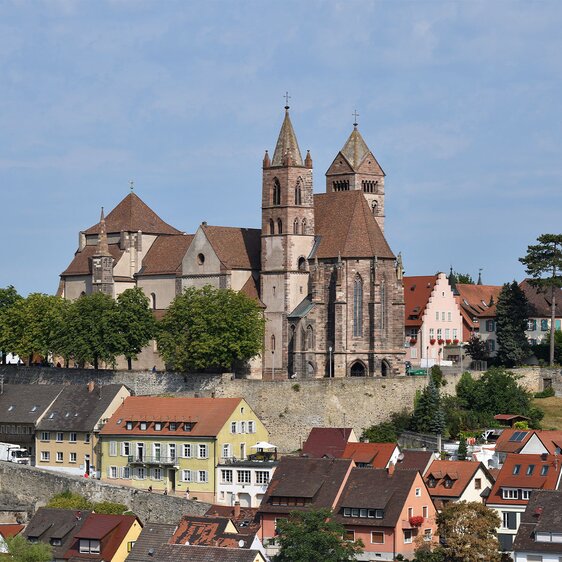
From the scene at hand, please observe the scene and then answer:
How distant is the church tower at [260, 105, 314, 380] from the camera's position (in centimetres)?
14025

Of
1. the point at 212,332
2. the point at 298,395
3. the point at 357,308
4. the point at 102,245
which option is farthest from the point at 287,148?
the point at 298,395

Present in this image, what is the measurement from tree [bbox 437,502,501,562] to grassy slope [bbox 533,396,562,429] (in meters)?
31.3

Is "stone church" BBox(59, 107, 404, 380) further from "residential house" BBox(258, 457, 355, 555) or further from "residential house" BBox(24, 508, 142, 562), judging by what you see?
"residential house" BBox(24, 508, 142, 562)

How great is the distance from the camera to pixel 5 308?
153875 mm

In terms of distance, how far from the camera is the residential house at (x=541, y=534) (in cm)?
10000

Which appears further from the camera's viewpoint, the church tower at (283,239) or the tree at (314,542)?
the church tower at (283,239)

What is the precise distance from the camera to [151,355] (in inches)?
5753

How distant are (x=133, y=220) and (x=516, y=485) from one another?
51711 mm

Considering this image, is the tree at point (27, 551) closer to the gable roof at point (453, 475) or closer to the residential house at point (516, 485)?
the gable roof at point (453, 475)

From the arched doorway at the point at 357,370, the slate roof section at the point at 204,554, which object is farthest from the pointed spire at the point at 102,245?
the slate roof section at the point at 204,554

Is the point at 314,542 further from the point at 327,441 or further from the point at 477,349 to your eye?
the point at 477,349

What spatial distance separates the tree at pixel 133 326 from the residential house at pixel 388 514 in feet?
112

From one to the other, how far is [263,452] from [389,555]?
1917 cm

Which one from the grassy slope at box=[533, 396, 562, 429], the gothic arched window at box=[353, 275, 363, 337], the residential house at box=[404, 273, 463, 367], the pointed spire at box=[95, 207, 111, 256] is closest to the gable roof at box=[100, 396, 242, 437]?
the gothic arched window at box=[353, 275, 363, 337]
